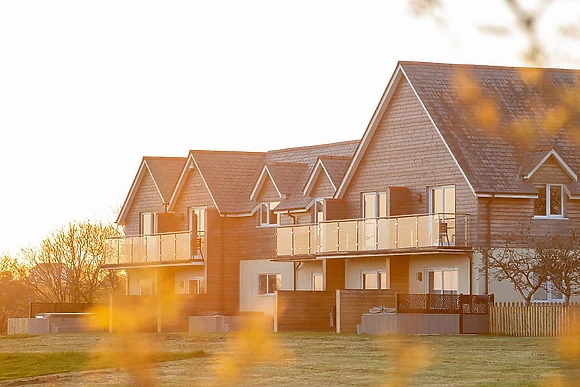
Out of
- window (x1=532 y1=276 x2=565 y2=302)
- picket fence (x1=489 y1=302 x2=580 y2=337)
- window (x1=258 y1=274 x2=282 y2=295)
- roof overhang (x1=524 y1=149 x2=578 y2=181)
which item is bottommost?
picket fence (x1=489 y1=302 x2=580 y2=337)

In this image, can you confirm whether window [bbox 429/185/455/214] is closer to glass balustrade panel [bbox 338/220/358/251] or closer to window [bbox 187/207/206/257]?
glass balustrade panel [bbox 338/220/358/251]

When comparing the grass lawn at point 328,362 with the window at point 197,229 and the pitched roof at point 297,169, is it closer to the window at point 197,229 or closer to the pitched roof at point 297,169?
the pitched roof at point 297,169

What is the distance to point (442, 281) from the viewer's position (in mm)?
44438

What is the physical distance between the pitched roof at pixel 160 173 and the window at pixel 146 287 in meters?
4.02

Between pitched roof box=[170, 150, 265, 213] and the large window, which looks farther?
pitched roof box=[170, 150, 265, 213]

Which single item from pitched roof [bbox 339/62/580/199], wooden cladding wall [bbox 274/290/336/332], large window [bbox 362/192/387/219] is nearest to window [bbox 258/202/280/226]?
large window [bbox 362/192/387/219]

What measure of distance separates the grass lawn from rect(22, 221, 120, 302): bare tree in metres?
40.3

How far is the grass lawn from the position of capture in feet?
77.9

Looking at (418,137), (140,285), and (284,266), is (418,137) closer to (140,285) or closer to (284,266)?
(284,266)

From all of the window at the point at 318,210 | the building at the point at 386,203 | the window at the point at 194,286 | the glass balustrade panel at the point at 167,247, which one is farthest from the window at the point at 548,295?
the glass balustrade panel at the point at 167,247

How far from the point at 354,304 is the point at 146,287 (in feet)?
73.3

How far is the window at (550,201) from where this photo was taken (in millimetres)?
43719

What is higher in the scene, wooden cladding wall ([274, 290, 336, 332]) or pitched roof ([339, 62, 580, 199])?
pitched roof ([339, 62, 580, 199])

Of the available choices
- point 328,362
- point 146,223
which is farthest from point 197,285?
point 328,362
